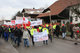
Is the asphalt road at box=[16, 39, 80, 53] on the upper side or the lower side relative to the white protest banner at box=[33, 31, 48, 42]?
lower

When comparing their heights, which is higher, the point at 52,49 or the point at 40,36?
the point at 40,36

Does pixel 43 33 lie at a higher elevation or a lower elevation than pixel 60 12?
lower

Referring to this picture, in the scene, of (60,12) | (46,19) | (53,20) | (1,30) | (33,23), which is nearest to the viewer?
(1,30)

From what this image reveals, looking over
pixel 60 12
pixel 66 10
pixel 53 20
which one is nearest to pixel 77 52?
pixel 60 12

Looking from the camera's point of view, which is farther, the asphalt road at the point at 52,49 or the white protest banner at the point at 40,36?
the white protest banner at the point at 40,36

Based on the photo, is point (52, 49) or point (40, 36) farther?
point (40, 36)

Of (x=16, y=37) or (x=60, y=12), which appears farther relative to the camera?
(x=60, y=12)

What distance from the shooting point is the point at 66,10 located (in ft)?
86.0

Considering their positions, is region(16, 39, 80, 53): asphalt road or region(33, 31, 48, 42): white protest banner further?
region(33, 31, 48, 42): white protest banner

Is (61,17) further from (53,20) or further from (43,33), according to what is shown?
(43,33)

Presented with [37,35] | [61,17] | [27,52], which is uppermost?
[61,17]

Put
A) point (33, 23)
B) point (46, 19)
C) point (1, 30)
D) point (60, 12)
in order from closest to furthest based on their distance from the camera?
1. point (1, 30)
2. point (33, 23)
3. point (60, 12)
4. point (46, 19)

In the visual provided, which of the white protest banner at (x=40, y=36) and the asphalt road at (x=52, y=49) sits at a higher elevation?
the white protest banner at (x=40, y=36)

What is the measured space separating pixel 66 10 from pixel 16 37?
17.5 meters
